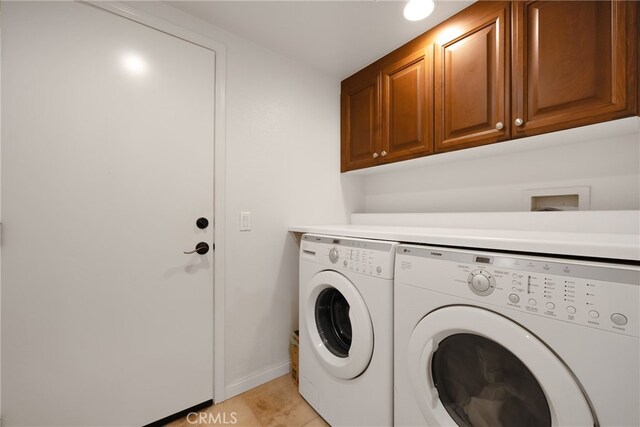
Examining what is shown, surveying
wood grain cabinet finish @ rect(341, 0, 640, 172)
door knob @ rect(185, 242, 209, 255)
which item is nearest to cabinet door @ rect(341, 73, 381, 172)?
wood grain cabinet finish @ rect(341, 0, 640, 172)

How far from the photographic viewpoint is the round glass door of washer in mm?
1084

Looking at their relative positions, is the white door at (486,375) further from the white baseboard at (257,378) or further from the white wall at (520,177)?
A: the white baseboard at (257,378)

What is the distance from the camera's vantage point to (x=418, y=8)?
3.99ft

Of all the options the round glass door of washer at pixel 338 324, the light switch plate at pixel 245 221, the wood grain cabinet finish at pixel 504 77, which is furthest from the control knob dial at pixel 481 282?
the light switch plate at pixel 245 221

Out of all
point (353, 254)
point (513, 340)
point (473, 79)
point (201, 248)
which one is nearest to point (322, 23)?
point (473, 79)

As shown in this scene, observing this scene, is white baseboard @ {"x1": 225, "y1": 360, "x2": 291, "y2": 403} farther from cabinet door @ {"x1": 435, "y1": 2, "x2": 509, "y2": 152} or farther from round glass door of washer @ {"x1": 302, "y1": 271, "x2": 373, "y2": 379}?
cabinet door @ {"x1": 435, "y1": 2, "x2": 509, "y2": 152}

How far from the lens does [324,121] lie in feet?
6.32

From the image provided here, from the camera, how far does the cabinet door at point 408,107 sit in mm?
1446

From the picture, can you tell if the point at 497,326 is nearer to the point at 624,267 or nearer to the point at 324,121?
the point at 624,267

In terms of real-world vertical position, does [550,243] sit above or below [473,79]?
below

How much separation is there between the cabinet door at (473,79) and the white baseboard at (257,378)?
1714mm

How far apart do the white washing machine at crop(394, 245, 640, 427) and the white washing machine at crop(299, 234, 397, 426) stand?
Result: 0.22ft

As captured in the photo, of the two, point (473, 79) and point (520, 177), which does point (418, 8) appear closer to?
point (473, 79)

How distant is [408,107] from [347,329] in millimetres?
1364
